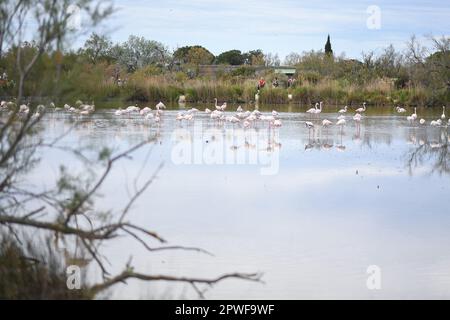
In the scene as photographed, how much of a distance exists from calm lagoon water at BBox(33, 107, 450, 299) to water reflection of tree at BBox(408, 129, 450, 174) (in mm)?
45

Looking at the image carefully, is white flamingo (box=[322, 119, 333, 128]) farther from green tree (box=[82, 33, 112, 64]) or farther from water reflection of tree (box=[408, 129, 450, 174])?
green tree (box=[82, 33, 112, 64])

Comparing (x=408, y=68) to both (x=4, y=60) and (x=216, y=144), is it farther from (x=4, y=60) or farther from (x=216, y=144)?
(x=4, y=60)

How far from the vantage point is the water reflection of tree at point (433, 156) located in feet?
48.3

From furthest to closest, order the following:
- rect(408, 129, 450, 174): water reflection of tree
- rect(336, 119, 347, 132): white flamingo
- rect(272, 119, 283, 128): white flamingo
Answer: rect(336, 119, 347, 132): white flamingo, rect(272, 119, 283, 128): white flamingo, rect(408, 129, 450, 174): water reflection of tree

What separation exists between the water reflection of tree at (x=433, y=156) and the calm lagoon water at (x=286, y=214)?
4 centimetres

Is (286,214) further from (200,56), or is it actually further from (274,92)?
(200,56)

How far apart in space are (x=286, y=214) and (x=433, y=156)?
7686 millimetres

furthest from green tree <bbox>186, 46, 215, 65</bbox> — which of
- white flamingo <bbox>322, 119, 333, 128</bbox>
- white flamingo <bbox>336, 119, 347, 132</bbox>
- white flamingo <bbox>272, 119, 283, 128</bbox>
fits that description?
white flamingo <bbox>272, 119, 283, 128</bbox>

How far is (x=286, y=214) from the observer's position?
9.59 meters

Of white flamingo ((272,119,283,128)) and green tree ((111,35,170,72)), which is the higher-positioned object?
green tree ((111,35,170,72))

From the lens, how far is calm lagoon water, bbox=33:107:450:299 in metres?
6.90

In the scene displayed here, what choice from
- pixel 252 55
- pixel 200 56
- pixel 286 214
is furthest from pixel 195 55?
pixel 286 214

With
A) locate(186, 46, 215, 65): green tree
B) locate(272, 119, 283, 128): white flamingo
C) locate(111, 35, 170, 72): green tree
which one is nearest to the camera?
locate(272, 119, 283, 128): white flamingo

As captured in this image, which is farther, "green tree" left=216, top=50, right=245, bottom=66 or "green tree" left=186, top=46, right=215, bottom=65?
"green tree" left=216, top=50, right=245, bottom=66
